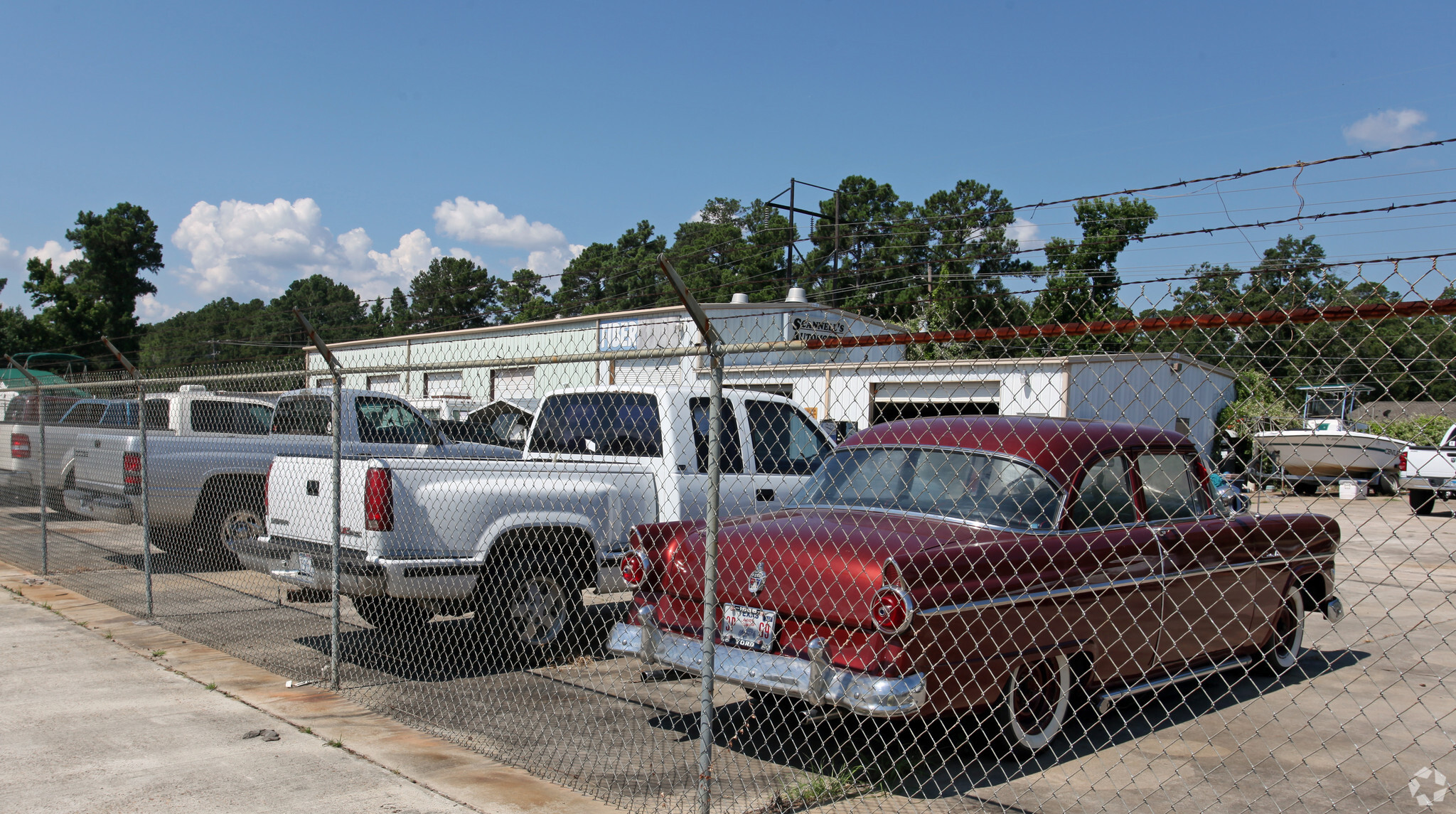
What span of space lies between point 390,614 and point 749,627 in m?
3.99

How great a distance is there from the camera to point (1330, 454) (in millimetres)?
2809

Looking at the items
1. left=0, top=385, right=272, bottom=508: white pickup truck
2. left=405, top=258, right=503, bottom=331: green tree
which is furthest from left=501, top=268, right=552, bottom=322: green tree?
left=0, top=385, right=272, bottom=508: white pickup truck

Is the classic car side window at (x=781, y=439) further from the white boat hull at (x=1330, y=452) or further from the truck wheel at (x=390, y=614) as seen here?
the white boat hull at (x=1330, y=452)

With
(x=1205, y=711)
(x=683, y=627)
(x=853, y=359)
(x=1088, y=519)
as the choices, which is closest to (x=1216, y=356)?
(x=1088, y=519)

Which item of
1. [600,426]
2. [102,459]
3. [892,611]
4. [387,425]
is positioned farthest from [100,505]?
[892,611]

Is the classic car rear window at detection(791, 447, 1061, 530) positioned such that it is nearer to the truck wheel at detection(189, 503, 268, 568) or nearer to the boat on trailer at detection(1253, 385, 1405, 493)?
the boat on trailer at detection(1253, 385, 1405, 493)

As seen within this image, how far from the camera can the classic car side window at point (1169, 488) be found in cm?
497

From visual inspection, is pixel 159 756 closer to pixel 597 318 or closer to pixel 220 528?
pixel 220 528

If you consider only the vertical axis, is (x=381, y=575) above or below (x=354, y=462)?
below

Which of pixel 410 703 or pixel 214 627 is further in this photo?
pixel 214 627

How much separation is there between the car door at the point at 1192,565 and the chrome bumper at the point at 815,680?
1.79 metres

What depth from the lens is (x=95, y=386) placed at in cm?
809

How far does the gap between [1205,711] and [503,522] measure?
4.39 m

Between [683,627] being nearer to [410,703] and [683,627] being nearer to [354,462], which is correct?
[410,703]
